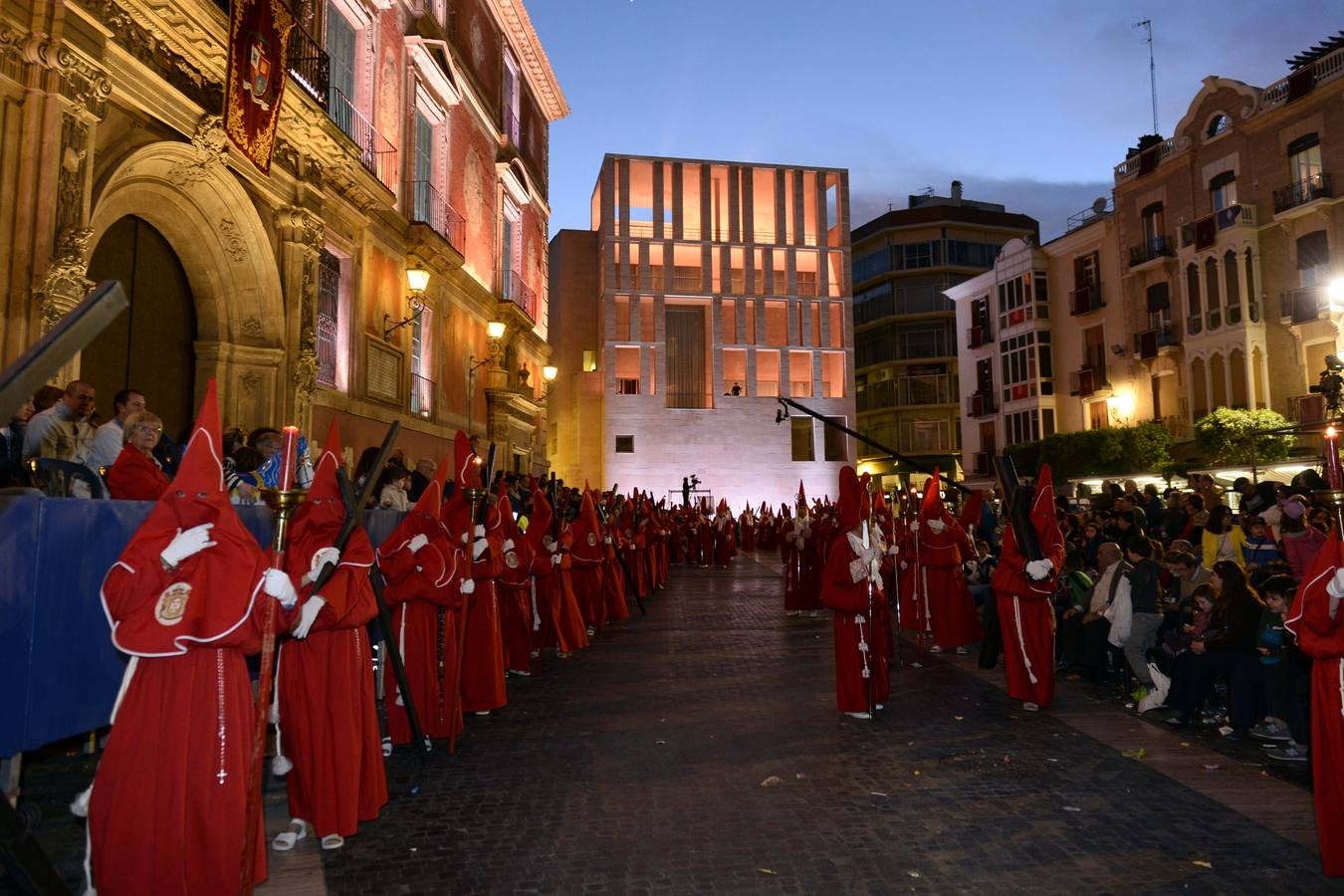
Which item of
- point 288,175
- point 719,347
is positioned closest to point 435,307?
point 288,175

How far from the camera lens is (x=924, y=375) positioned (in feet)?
193

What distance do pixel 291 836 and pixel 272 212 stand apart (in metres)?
11.5

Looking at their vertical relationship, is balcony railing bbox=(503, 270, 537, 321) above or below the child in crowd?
above

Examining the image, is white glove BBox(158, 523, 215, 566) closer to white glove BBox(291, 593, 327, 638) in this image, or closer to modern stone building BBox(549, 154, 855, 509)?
white glove BBox(291, 593, 327, 638)

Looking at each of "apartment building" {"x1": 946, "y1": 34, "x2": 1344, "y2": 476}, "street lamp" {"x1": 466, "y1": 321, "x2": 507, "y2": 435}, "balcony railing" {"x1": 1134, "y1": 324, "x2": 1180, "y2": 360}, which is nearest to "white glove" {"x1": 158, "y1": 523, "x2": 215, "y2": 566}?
"street lamp" {"x1": 466, "y1": 321, "x2": 507, "y2": 435}

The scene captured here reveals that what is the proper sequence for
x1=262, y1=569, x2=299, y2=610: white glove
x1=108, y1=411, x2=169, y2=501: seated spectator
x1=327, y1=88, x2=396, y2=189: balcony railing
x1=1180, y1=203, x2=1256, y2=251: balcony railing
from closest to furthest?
x1=262, y1=569, x2=299, y2=610: white glove, x1=108, y1=411, x2=169, y2=501: seated spectator, x1=327, y1=88, x2=396, y2=189: balcony railing, x1=1180, y1=203, x2=1256, y2=251: balcony railing

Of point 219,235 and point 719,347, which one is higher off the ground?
point 719,347

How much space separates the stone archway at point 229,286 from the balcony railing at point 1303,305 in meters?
27.8

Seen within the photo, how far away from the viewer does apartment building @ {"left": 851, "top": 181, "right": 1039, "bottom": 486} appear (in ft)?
191

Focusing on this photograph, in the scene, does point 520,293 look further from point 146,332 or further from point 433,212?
point 146,332

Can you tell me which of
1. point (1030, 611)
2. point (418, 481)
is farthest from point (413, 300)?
point (1030, 611)

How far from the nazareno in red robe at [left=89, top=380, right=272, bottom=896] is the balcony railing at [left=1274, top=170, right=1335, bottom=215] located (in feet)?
103

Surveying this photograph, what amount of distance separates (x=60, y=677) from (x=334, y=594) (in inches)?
63.6

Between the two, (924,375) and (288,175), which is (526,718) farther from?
(924,375)
